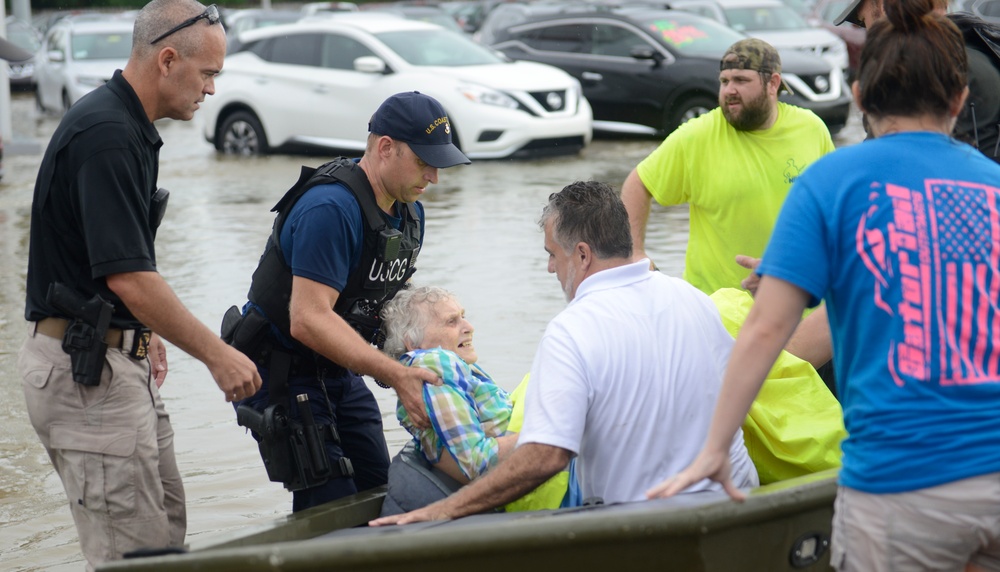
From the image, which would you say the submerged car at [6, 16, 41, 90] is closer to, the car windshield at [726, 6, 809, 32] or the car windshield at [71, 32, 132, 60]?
the car windshield at [71, 32, 132, 60]

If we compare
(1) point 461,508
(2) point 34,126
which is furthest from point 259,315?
(2) point 34,126

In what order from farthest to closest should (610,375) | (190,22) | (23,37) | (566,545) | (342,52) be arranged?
(23,37) < (342,52) < (190,22) < (610,375) < (566,545)

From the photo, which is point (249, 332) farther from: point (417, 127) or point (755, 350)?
point (755, 350)

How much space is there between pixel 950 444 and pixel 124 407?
2312 millimetres

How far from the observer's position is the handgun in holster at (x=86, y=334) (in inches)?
144

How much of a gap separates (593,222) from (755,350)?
977 mm

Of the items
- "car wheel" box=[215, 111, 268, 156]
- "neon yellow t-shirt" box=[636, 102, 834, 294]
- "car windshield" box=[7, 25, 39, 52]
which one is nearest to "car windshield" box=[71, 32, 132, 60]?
"car windshield" box=[7, 25, 39, 52]

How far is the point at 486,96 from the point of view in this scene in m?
15.2

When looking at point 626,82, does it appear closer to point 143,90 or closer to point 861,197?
point 143,90

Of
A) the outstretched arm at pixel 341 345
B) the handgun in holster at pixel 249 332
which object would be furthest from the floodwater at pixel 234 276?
the outstretched arm at pixel 341 345

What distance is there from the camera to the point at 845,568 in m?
2.65

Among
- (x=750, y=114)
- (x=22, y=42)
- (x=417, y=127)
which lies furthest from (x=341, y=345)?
(x=22, y=42)

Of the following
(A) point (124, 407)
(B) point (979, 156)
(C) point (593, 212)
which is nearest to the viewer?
(B) point (979, 156)

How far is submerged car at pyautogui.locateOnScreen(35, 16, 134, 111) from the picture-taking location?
22.2 m
